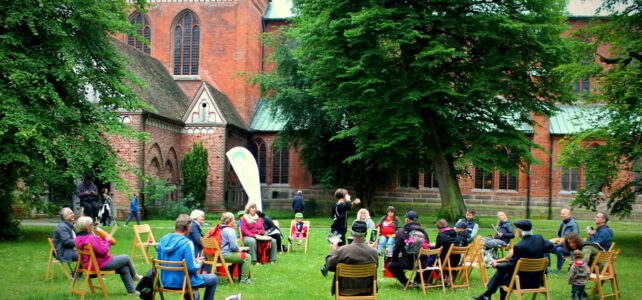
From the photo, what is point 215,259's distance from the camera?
463 inches

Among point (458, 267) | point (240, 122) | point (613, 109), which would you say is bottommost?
point (458, 267)

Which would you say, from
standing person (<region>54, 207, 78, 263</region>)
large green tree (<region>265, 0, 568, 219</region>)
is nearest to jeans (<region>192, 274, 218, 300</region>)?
standing person (<region>54, 207, 78, 263</region>)

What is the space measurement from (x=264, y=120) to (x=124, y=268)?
98.8 feet

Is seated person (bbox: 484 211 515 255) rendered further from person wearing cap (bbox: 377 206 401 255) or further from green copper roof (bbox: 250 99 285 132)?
green copper roof (bbox: 250 99 285 132)

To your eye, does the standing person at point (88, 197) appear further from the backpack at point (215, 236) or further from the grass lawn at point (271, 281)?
the backpack at point (215, 236)

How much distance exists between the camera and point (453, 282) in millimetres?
12422

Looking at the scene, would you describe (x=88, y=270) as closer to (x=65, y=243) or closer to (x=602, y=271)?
(x=65, y=243)

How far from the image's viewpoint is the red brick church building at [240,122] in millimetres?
35000

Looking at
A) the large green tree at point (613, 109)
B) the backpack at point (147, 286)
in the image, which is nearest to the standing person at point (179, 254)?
the backpack at point (147, 286)

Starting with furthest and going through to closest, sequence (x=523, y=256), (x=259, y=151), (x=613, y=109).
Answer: (x=259, y=151) → (x=613, y=109) → (x=523, y=256)

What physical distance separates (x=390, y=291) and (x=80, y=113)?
11877 millimetres

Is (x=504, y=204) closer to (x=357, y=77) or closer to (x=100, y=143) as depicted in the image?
(x=357, y=77)

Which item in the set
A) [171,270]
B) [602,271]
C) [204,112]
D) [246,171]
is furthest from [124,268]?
[204,112]

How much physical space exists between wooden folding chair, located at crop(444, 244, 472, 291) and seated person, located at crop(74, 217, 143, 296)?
5394 millimetres
